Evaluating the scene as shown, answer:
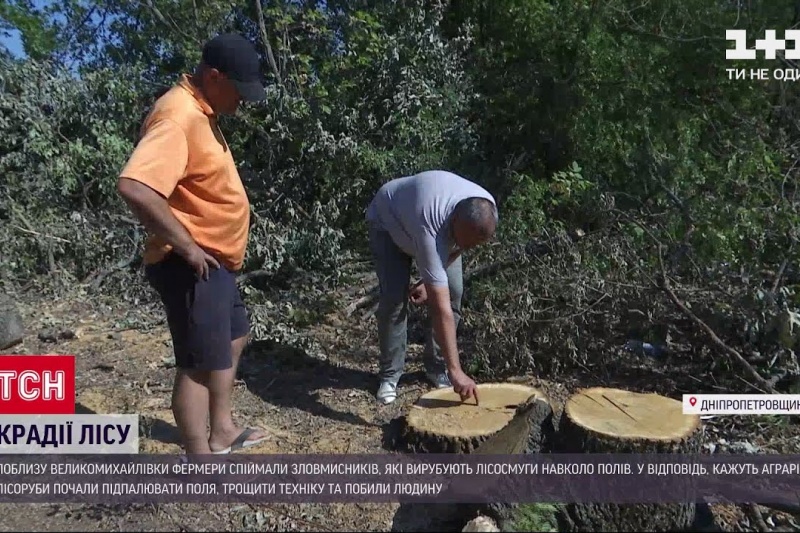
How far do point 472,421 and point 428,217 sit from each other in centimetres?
99

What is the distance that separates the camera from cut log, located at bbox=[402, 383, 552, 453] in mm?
3119

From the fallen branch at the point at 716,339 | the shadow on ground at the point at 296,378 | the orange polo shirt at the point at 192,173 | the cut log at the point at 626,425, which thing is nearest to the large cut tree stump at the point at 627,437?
the cut log at the point at 626,425

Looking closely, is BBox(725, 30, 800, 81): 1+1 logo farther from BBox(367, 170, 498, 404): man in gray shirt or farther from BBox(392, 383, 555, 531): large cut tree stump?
BBox(392, 383, 555, 531): large cut tree stump

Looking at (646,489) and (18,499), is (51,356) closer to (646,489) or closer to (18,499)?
(18,499)

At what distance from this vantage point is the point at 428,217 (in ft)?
11.1

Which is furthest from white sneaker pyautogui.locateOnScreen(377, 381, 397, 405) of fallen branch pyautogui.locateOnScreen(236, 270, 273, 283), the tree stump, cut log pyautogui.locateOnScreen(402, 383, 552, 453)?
the tree stump

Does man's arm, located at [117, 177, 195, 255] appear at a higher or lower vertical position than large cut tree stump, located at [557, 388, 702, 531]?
higher

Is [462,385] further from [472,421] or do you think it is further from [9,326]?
[9,326]

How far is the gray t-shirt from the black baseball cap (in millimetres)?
1059

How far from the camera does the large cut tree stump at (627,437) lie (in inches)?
108

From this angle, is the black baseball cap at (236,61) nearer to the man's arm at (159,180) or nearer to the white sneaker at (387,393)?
the man's arm at (159,180)

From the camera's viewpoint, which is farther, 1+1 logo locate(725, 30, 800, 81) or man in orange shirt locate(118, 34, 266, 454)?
1+1 logo locate(725, 30, 800, 81)

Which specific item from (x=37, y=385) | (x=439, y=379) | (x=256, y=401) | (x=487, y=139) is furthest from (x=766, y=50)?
(x=37, y=385)

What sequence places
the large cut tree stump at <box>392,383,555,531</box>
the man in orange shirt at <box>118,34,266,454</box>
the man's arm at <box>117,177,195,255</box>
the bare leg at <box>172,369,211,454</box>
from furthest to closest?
the large cut tree stump at <box>392,383,555,531</box>, the bare leg at <box>172,369,211,454</box>, the man in orange shirt at <box>118,34,266,454</box>, the man's arm at <box>117,177,195,255</box>
